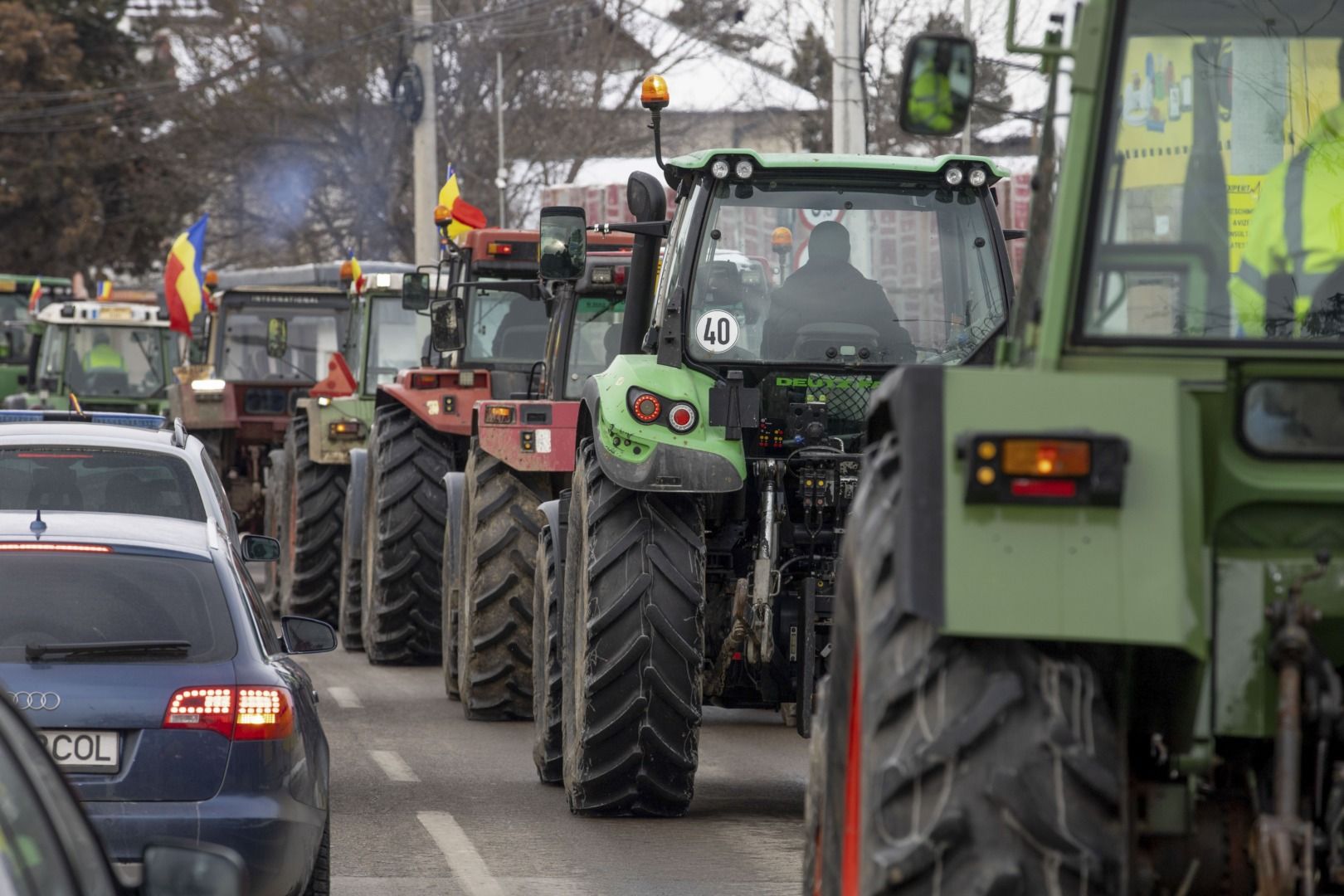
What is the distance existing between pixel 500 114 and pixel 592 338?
103 ft

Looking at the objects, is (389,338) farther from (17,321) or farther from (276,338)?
(17,321)

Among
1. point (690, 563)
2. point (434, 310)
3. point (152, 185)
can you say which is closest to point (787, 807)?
point (690, 563)

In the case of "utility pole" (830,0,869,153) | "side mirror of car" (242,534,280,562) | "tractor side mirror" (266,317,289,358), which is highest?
"utility pole" (830,0,869,153)

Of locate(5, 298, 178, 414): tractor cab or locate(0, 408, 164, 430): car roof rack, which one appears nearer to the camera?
locate(0, 408, 164, 430): car roof rack

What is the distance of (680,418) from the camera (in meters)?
9.09

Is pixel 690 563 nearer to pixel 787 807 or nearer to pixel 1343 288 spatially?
pixel 787 807

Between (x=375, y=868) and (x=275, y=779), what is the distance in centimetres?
195

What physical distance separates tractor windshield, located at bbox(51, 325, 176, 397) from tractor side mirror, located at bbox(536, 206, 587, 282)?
59.4 ft

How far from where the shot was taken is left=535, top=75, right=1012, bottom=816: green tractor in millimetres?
9102

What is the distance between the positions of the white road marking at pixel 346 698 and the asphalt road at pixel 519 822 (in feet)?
1.08

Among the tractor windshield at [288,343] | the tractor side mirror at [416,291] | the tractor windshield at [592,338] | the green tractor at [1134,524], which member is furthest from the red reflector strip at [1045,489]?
the tractor windshield at [288,343]

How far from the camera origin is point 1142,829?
4.38m

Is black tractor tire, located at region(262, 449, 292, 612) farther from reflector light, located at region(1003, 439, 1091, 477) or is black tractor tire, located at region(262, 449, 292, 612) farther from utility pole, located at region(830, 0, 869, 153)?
reflector light, located at region(1003, 439, 1091, 477)

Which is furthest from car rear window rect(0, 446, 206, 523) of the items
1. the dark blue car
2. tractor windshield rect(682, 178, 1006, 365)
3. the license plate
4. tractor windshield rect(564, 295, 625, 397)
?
tractor windshield rect(564, 295, 625, 397)
